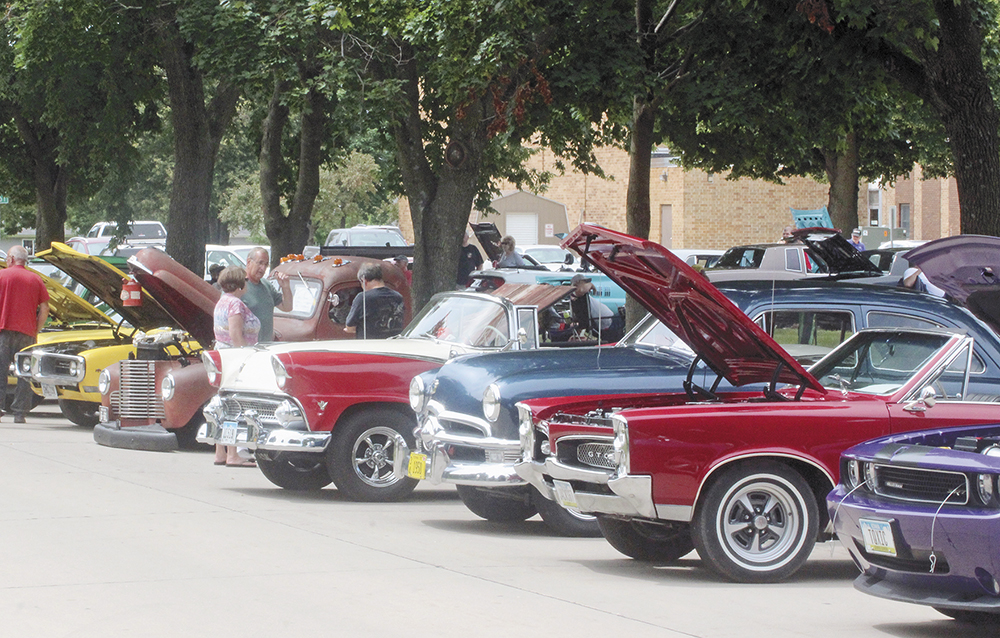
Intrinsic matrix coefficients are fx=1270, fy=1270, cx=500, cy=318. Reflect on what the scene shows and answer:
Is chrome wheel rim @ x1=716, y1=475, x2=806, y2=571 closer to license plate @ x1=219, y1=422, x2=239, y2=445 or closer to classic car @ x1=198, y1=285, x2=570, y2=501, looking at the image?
classic car @ x1=198, y1=285, x2=570, y2=501

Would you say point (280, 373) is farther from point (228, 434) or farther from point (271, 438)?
point (228, 434)

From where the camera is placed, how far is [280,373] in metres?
9.91

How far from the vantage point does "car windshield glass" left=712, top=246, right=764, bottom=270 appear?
26609 millimetres

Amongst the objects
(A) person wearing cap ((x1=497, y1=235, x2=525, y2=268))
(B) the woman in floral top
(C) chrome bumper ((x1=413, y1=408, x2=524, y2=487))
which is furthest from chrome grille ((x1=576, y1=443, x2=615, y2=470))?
(A) person wearing cap ((x1=497, y1=235, x2=525, y2=268))

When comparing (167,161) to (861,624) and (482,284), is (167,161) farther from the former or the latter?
(861,624)

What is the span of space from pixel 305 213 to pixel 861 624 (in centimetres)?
1820

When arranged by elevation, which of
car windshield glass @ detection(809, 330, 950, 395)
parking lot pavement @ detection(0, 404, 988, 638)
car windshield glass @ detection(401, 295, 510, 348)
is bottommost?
parking lot pavement @ detection(0, 404, 988, 638)

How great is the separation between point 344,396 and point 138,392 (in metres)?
3.58

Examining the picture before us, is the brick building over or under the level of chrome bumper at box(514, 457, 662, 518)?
over

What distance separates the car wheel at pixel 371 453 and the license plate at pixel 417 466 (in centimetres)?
74

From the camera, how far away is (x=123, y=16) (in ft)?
72.3

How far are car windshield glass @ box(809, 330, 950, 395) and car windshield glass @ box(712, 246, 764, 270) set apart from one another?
724 inches

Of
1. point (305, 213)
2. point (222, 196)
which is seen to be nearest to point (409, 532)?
point (305, 213)

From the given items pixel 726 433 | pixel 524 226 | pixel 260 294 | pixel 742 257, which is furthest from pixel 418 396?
pixel 524 226
